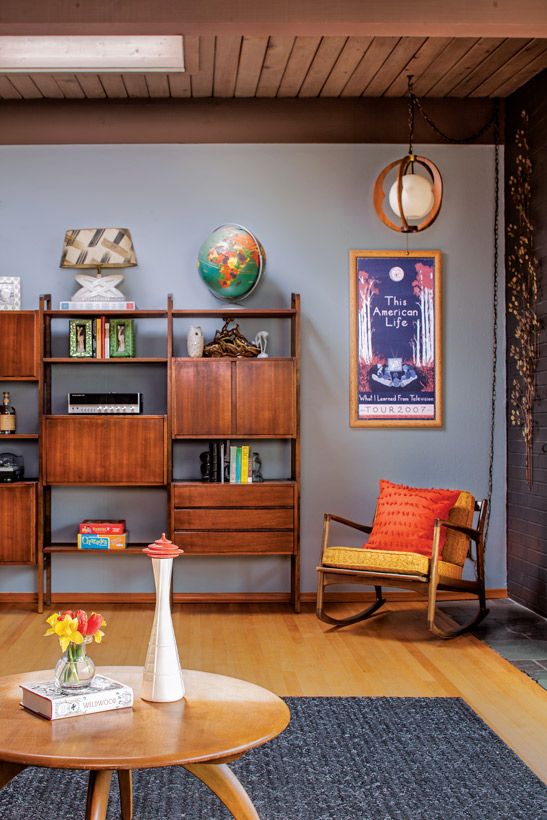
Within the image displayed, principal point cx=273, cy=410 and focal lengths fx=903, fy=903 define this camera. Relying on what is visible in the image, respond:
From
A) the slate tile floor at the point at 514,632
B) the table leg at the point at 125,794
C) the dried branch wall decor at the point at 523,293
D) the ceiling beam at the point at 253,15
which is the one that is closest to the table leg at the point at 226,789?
the table leg at the point at 125,794

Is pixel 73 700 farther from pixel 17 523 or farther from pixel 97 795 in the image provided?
pixel 17 523

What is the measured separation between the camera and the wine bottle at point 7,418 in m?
5.77

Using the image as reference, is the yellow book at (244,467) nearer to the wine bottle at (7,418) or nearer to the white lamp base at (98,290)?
the white lamp base at (98,290)

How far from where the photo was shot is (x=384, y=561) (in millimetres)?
4949

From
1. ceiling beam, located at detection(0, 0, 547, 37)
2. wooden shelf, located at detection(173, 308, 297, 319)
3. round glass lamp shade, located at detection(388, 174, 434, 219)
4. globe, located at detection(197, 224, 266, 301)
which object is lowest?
wooden shelf, located at detection(173, 308, 297, 319)

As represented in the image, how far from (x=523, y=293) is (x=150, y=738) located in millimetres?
4414

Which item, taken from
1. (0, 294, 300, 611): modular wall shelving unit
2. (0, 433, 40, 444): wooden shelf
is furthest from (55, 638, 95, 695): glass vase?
(0, 433, 40, 444): wooden shelf

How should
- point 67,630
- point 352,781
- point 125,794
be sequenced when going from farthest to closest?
1. point 352,781
2. point 125,794
3. point 67,630

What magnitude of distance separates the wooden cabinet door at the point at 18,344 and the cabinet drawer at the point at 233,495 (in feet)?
3.96

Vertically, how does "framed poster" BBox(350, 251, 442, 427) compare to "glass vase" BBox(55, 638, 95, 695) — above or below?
above

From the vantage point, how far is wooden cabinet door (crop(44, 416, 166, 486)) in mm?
5656

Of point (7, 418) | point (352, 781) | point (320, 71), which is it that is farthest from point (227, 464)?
point (352, 781)

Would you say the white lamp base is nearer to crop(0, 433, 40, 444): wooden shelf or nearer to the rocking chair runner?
crop(0, 433, 40, 444): wooden shelf

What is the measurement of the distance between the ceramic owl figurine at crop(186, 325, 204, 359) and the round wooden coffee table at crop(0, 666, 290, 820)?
3.44 m
